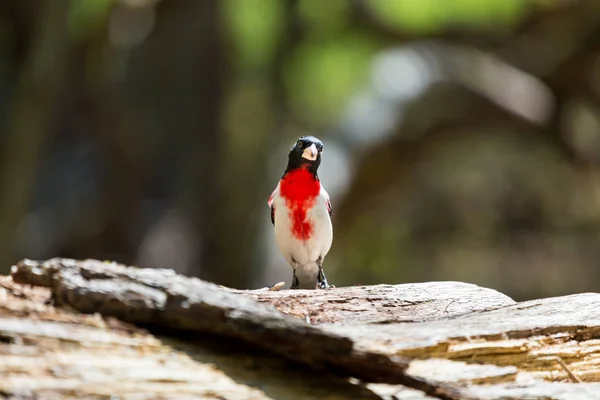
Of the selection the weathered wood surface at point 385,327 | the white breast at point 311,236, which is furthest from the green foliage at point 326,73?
the weathered wood surface at point 385,327

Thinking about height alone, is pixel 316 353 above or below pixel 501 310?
below

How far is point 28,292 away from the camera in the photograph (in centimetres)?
320

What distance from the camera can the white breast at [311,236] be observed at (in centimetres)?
505

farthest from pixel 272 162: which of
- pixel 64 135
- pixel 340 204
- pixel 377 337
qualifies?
pixel 377 337

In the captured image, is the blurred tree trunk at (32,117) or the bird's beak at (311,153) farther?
the blurred tree trunk at (32,117)

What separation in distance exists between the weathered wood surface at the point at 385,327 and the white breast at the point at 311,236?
951 millimetres

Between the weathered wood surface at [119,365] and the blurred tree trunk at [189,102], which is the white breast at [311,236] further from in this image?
the blurred tree trunk at [189,102]

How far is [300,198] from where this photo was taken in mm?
5039

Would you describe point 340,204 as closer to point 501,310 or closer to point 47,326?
point 501,310

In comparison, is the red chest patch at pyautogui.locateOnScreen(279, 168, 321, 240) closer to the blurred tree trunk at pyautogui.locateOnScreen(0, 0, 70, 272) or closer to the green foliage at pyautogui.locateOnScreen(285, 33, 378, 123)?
the blurred tree trunk at pyautogui.locateOnScreen(0, 0, 70, 272)

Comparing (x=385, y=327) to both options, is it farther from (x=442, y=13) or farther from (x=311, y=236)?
(x=442, y=13)

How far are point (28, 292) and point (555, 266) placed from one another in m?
14.5

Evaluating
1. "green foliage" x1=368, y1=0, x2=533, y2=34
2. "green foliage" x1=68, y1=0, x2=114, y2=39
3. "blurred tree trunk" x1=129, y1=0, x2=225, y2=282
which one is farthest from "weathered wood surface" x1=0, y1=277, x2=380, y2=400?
"green foliage" x1=368, y1=0, x2=533, y2=34

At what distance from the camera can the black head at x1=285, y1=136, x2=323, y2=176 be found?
15.8 ft
